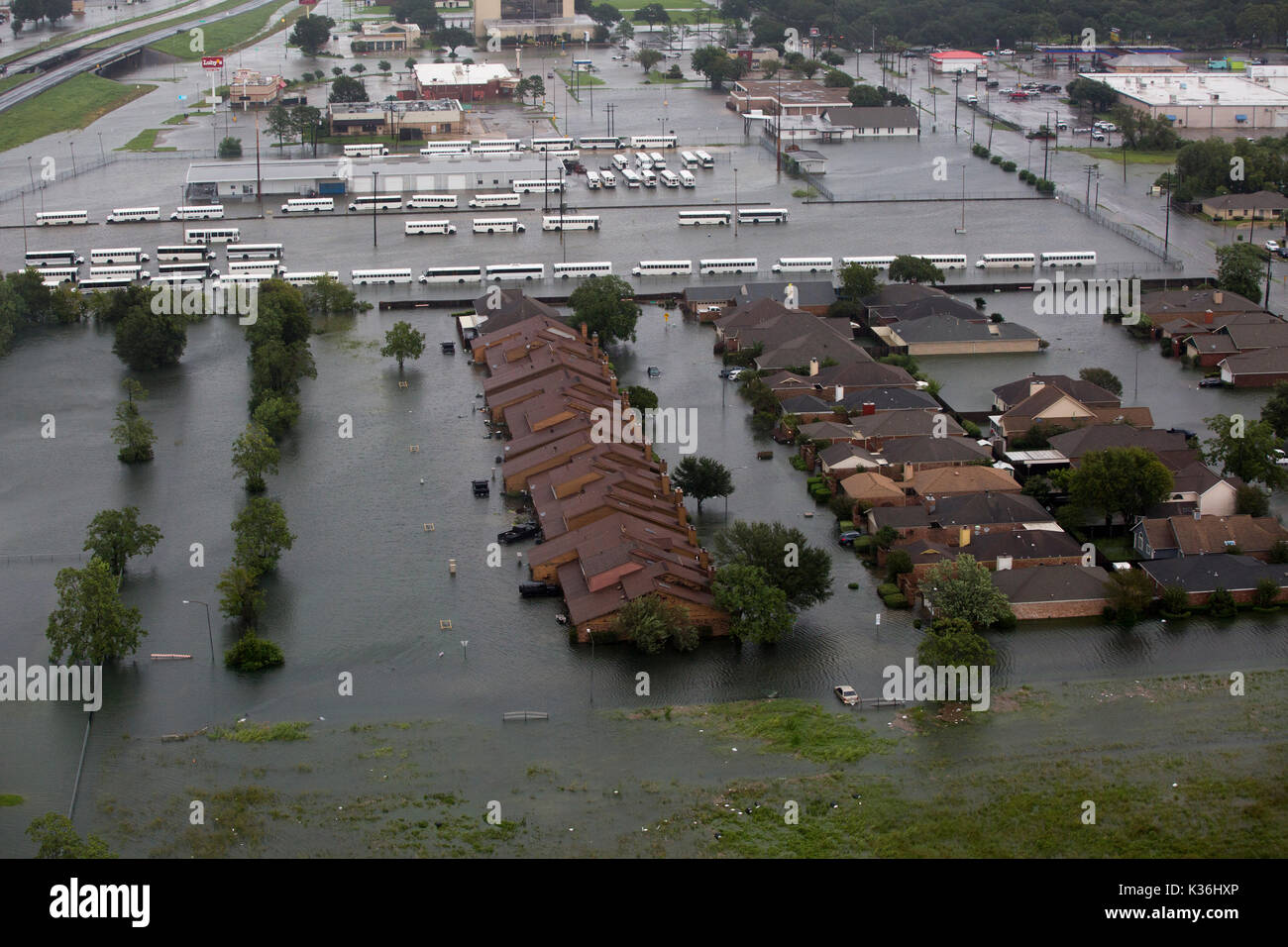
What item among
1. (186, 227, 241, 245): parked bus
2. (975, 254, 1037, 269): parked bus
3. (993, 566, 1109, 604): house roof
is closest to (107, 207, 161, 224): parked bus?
(186, 227, 241, 245): parked bus

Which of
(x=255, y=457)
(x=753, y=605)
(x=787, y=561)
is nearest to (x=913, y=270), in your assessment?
(x=255, y=457)

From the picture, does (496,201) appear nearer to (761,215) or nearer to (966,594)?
(761,215)

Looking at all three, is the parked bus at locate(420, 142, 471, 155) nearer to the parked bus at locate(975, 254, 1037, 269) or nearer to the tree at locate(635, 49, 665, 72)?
the parked bus at locate(975, 254, 1037, 269)

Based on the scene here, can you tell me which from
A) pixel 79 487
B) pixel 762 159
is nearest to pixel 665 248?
pixel 762 159

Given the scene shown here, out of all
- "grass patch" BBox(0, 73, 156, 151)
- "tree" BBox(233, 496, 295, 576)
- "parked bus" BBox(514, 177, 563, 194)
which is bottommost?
"tree" BBox(233, 496, 295, 576)

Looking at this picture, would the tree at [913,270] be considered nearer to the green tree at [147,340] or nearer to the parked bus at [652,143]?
the green tree at [147,340]

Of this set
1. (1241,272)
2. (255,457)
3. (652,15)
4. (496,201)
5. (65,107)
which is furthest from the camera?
(652,15)
